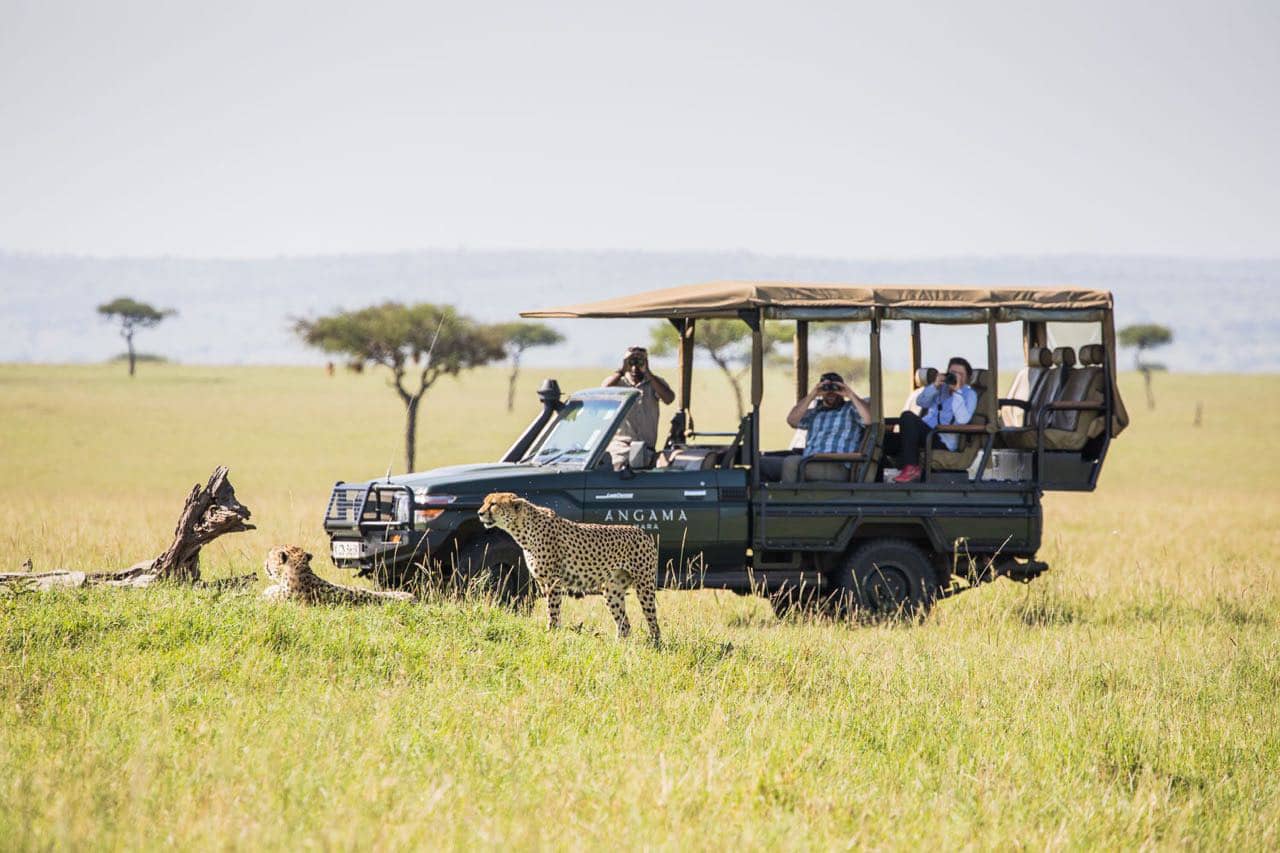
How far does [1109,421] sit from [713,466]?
9.99ft

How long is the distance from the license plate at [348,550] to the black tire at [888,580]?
346cm

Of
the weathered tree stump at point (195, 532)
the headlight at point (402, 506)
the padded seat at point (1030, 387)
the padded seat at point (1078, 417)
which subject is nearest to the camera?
the weathered tree stump at point (195, 532)

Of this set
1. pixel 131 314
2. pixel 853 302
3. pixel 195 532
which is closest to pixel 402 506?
pixel 195 532

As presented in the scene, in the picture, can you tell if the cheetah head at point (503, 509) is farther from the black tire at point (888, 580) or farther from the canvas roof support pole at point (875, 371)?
the canvas roof support pole at point (875, 371)

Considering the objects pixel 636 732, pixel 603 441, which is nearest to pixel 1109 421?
pixel 603 441

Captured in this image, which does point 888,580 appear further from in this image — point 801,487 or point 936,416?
point 936,416

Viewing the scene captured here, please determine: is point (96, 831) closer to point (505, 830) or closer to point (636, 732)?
point (505, 830)

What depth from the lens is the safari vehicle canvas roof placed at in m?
10.9

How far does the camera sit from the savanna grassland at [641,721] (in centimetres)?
569

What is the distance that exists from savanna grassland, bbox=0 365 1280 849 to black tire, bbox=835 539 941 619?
9.8 inches

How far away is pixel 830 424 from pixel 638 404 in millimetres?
1506

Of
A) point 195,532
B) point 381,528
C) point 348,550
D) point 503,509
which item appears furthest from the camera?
point 348,550

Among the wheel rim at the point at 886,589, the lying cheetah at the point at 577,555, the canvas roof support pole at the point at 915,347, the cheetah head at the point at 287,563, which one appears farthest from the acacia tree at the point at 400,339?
the lying cheetah at the point at 577,555

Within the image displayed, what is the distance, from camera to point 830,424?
11547 millimetres
